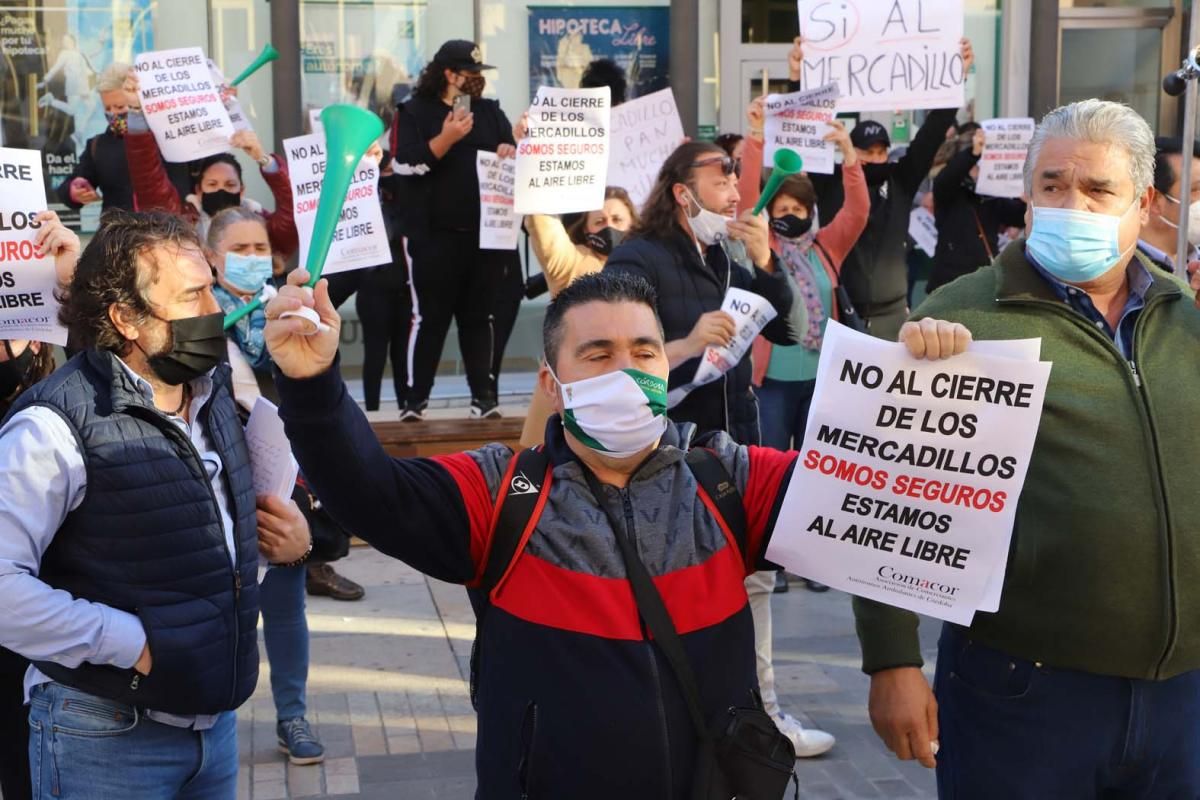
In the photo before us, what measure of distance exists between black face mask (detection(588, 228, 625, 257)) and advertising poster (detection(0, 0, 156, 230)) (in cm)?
499

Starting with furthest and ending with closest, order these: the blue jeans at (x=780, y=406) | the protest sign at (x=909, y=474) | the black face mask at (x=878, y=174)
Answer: the black face mask at (x=878, y=174)
the blue jeans at (x=780, y=406)
the protest sign at (x=909, y=474)

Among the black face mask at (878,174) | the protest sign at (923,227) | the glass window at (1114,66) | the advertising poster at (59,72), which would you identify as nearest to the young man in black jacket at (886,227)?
the black face mask at (878,174)

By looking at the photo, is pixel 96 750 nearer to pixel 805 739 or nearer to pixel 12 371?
pixel 12 371

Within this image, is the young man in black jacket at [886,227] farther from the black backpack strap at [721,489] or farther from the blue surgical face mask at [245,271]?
the black backpack strap at [721,489]

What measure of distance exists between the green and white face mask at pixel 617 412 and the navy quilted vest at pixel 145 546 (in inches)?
36.8

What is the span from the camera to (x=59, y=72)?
10.3 meters

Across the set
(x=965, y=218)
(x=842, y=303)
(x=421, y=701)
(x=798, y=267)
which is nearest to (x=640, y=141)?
(x=798, y=267)

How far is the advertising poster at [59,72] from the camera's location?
1026 cm

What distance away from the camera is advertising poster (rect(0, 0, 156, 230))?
1026 centimetres

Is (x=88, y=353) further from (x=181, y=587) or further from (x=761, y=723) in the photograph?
(x=761, y=723)

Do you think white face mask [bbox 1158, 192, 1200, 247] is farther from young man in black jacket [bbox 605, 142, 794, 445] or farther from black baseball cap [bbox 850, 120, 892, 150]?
black baseball cap [bbox 850, 120, 892, 150]

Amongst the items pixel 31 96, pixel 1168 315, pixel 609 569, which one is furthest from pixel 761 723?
pixel 31 96

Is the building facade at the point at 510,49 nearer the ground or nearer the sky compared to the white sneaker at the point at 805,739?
nearer the sky

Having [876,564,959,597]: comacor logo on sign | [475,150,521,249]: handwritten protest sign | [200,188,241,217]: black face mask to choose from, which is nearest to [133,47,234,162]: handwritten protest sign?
[200,188,241,217]: black face mask
